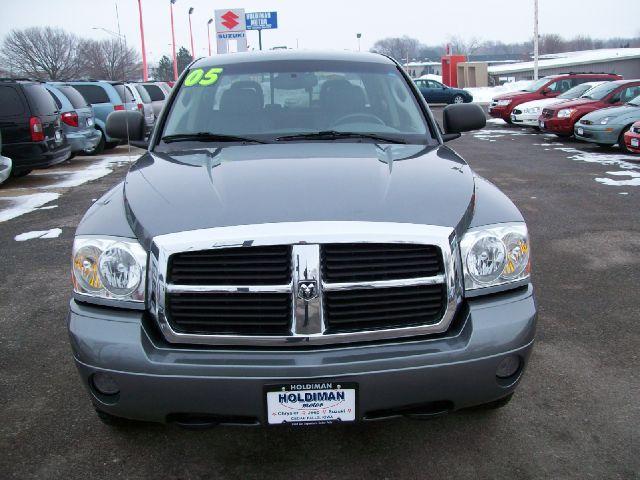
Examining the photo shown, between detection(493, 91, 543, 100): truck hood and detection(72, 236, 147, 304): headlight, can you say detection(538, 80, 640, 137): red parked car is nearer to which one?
detection(493, 91, 543, 100): truck hood

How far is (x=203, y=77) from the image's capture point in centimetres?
421

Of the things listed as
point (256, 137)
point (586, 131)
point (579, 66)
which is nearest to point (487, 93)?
point (579, 66)

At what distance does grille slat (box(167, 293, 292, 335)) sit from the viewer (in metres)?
2.44

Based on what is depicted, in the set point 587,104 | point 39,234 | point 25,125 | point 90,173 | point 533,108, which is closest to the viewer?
point 39,234

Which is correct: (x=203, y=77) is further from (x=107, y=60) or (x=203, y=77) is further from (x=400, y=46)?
(x=400, y=46)

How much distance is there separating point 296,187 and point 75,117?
12353mm

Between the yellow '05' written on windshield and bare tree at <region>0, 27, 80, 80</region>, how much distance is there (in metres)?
63.7

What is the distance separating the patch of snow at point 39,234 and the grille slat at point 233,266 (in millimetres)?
5461

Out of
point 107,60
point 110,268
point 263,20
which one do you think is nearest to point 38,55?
point 107,60

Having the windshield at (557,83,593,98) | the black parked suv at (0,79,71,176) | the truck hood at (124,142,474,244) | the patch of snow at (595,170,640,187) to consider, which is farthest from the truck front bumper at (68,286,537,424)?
the windshield at (557,83,593,98)

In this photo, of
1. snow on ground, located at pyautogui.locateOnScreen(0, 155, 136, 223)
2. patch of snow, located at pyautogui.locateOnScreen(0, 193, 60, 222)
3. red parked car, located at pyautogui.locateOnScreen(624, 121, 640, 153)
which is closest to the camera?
patch of snow, located at pyautogui.locateOnScreen(0, 193, 60, 222)

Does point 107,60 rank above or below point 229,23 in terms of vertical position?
above

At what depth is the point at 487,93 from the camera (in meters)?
43.7

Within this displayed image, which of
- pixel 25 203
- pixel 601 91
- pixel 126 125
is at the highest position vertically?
pixel 601 91
